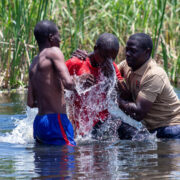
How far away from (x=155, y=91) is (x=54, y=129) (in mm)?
1183

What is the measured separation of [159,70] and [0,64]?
15.7 ft

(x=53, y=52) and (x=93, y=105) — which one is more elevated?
(x=53, y=52)

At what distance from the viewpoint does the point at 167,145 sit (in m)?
4.93

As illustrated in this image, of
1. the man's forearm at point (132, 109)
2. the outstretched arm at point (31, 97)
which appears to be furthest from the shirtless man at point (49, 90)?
the man's forearm at point (132, 109)

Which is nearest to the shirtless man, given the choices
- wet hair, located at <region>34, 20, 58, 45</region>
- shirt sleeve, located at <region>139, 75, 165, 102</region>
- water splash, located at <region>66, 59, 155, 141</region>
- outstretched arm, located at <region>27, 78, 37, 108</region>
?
wet hair, located at <region>34, 20, 58, 45</region>

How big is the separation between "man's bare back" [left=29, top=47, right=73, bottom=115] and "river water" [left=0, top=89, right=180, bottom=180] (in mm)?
390

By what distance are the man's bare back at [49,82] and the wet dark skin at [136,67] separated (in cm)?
88

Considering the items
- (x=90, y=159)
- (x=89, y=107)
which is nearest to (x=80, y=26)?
(x=89, y=107)

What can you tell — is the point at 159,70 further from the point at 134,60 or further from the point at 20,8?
the point at 20,8

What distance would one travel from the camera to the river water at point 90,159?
3621mm

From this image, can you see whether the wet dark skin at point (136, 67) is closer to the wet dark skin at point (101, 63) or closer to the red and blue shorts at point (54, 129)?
the wet dark skin at point (101, 63)

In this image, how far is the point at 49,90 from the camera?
14.6 feet

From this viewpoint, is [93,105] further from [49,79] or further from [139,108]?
[49,79]

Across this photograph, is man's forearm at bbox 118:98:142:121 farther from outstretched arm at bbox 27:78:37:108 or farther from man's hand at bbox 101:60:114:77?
outstretched arm at bbox 27:78:37:108
